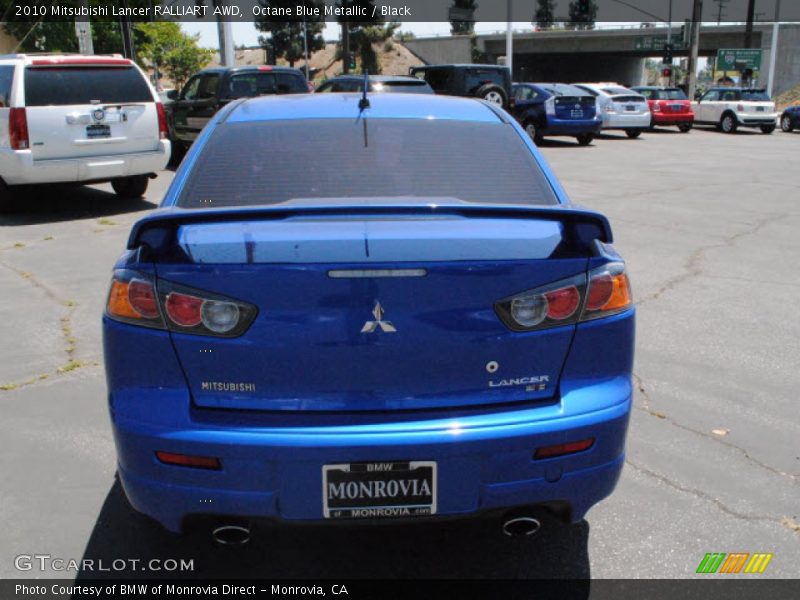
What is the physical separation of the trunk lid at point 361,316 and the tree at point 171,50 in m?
39.0

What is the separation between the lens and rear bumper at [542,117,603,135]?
69.8 ft

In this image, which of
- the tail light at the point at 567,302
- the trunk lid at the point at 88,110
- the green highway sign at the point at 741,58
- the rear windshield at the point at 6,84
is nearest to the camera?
the tail light at the point at 567,302

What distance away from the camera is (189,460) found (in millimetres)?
2482

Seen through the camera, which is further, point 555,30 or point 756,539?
point 555,30

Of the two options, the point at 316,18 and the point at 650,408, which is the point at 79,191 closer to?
the point at 650,408

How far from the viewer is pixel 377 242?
247 centimetres

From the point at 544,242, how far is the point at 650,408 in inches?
88.8

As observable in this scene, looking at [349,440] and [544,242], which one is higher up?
[544,242]

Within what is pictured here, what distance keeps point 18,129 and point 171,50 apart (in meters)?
32.2

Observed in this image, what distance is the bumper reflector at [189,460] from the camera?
2459 millimetres

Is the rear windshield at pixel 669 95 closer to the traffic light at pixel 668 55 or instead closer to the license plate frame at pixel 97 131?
the traffic light at pixel 668 55

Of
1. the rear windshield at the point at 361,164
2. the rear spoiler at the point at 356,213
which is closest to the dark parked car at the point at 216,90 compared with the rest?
the rear windshield at the point at 361,164

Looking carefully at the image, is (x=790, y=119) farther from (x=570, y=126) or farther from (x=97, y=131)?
(x=97, y=131)

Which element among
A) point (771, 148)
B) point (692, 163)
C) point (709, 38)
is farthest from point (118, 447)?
point (709, 38)
